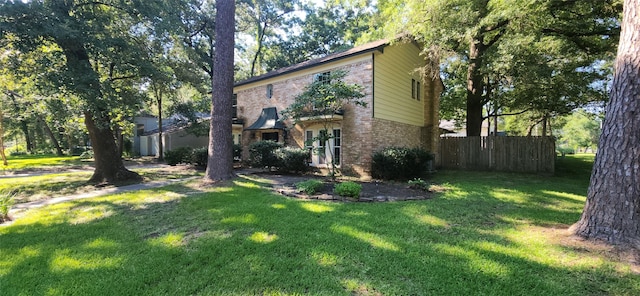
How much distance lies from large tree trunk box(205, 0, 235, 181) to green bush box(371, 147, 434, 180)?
218 inches

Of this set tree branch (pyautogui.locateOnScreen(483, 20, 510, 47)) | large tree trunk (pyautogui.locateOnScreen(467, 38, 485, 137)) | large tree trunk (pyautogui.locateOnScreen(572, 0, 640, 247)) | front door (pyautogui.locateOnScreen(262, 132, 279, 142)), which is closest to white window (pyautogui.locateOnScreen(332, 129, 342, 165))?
front door (pyautogui.locateOnScreen(262, 132, 279, 142))

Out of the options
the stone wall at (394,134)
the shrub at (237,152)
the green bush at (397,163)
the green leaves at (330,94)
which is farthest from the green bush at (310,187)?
the shrub at (237,152)

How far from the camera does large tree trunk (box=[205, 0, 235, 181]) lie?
8.85 meters

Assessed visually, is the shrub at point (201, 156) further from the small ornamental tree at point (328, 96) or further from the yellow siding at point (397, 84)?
the yellow siding at point (397, 84)

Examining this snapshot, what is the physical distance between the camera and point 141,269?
3213mm

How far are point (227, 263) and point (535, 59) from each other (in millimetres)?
13168

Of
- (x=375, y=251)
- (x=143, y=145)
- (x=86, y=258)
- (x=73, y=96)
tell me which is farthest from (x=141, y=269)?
(x=143, y=145)

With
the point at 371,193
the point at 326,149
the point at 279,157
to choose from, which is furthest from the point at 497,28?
the point at 279,157

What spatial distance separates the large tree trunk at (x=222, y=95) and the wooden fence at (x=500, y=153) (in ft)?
37.4

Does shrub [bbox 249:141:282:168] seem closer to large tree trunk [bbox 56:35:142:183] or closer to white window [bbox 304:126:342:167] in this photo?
white window [bbox 304:126:342:167]

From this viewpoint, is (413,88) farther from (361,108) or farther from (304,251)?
(304,251)

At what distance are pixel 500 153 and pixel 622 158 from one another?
10399 millimetres

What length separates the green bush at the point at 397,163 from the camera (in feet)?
32.8

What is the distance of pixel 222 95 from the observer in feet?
29.7
